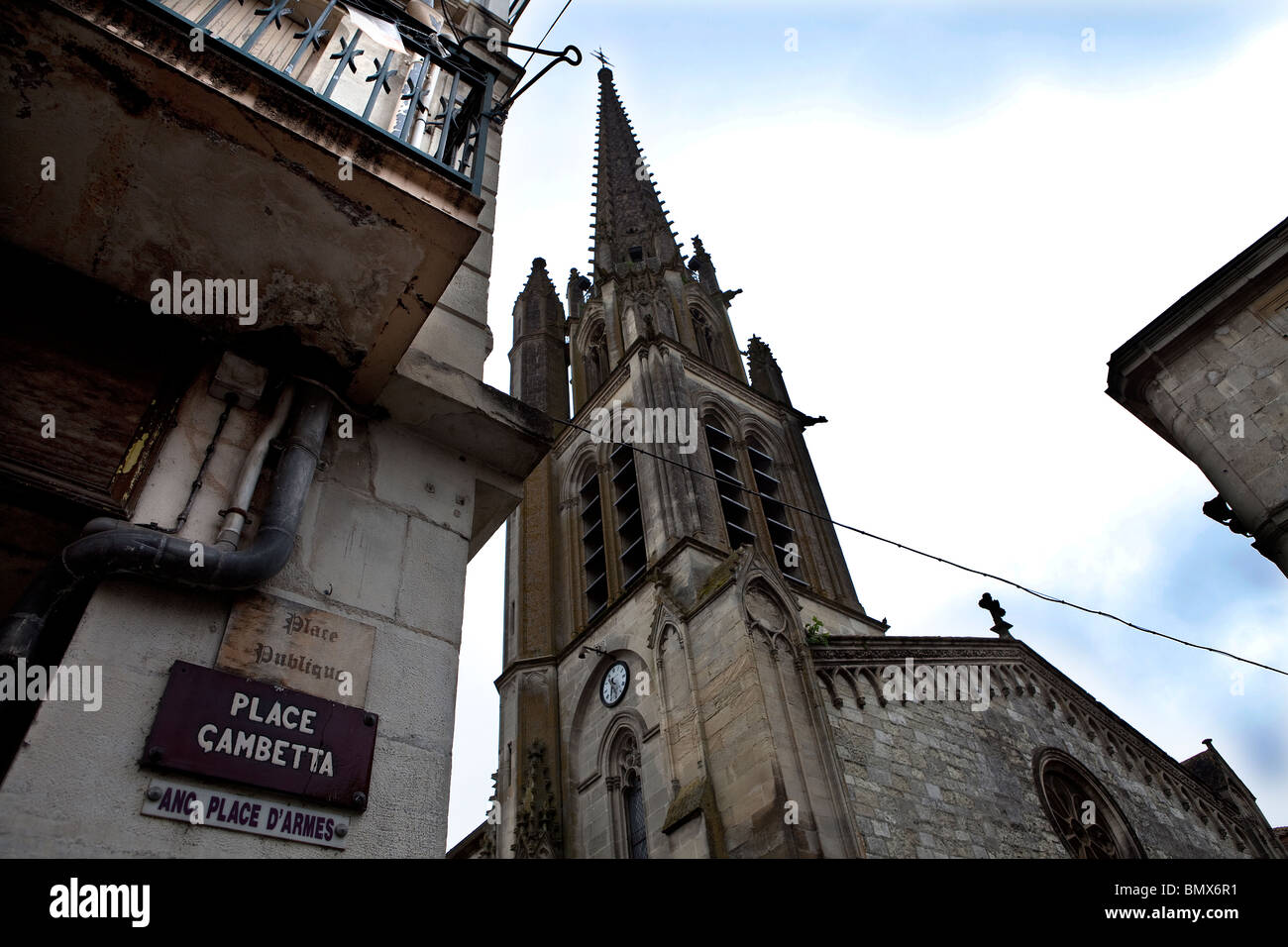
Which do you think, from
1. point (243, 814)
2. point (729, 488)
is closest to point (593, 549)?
point (729, 488)

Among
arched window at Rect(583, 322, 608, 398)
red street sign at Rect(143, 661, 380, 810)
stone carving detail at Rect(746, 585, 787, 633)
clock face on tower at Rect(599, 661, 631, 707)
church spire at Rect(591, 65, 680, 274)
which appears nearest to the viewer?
red street sign at Rect(143, 661, 380, 810)

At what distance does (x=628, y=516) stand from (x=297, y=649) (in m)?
18.2

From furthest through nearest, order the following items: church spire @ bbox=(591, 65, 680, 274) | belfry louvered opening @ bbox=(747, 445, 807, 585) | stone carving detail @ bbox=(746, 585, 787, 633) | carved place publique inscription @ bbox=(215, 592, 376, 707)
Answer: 1. church spire @ bbox=(591, 65, 680, 274)
2. belfry louvered opening @ bbox=(747, 445, 807, 585)
3. stone carving detail @ bbox=(746, 585, 787, 633)
4. carved place publique inscription @ bbox=(215, 592, 376, 707)

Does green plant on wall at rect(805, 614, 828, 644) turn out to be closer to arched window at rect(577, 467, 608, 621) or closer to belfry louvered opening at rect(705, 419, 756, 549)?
belfry louvered opening at rect(705, 419, 756, 549)

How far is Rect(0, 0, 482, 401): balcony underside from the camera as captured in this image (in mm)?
3229

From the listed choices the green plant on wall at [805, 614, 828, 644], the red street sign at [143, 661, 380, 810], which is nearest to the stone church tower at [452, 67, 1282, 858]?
the green plant on wall at [805, 614, 828, 644]

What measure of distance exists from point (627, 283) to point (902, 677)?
18.2m

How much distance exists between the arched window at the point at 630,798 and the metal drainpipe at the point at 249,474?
12428mm

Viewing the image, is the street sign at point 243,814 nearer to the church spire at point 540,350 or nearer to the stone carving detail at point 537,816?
the stone carving detail at point 537,816

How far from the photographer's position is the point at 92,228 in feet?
11.8

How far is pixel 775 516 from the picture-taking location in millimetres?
22609

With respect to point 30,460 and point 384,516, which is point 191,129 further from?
point 384,516

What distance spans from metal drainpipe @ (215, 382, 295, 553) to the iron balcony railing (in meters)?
1.31
